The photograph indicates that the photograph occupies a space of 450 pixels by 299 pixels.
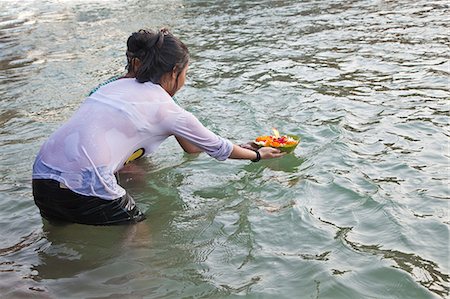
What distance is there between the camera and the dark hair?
4.14 metres

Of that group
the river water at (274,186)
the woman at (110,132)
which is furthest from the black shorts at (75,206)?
the river water at (274,186)

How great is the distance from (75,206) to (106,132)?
643 millimetres

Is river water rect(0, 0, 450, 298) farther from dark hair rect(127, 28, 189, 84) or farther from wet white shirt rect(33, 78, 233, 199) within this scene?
dark hair rect(127, 28, 189, 84)

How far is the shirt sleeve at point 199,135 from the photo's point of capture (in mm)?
4277

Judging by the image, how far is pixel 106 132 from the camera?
13.4ft

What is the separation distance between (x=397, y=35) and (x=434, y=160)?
6.28 m

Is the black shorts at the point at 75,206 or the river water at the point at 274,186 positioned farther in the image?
the black shorts at the point at 75,206

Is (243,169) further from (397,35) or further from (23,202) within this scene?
(397,35)

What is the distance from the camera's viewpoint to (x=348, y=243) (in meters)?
4.37

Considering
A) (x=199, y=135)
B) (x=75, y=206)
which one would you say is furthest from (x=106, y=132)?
(x=199, y=135)

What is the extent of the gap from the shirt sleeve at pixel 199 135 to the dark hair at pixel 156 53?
381 millimetres

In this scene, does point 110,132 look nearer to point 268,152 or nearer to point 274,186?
point 268,152

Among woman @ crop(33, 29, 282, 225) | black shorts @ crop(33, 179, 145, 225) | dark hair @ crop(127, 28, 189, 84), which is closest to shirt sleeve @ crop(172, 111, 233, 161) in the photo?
woman @ crop(33, 29, 282, 225)

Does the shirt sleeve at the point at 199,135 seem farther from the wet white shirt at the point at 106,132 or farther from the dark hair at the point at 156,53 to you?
the dark hair at the point at 156,53
